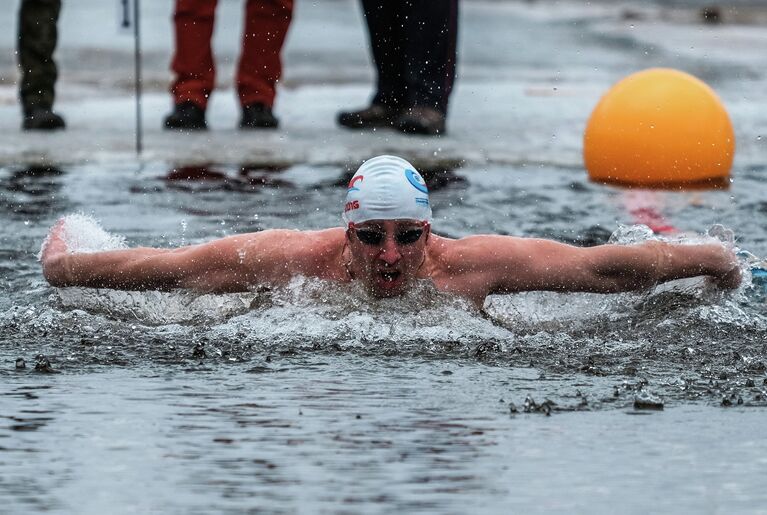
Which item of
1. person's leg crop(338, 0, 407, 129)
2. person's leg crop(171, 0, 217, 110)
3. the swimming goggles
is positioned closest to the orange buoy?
person's leg crop(338, 0, 407, 129)

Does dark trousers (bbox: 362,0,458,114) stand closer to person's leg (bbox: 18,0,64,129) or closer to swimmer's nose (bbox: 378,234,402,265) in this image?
person's leg (bbox: 18,0,64,129)

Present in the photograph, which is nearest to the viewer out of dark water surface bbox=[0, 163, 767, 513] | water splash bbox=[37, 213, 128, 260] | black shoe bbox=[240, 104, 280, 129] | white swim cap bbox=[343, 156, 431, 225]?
dark water surface bbox=[0, 163, 767, 513]

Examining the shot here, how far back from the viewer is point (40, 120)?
13.1m

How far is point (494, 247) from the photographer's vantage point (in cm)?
750

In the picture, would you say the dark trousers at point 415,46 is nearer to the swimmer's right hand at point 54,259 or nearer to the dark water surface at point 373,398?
the dark water surface at point 373,398

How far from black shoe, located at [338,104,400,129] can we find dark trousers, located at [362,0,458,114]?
17 cm

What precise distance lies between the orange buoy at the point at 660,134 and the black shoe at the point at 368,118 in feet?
8.10

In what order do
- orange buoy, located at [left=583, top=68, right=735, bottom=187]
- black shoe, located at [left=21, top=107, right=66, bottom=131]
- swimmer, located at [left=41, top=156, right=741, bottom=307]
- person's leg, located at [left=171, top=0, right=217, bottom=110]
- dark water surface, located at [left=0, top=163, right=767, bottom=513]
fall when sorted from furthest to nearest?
black shoe, located at [left=21, top=107, right=66, bottom=131] < person's leg, located at [left=171, top=0, right=217, bottom=110] < orange buoy, located at [left=583, top=68, right=735, bottom=187] < swimmer, located at [left=41, top=156, right=741, bottom=307] < dark water surface, located at [left=0, top=163, right=767, bottom=513]

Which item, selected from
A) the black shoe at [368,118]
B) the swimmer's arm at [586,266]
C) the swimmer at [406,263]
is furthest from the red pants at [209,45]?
the swimmer's arm at [586,266]

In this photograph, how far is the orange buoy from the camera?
35.7 ft

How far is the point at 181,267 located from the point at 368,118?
20.0ft

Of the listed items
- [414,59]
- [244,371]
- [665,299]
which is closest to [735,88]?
[414,59]

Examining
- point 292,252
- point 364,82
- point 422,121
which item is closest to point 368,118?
point 422,121

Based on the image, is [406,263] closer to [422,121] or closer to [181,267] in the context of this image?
[181,267]
